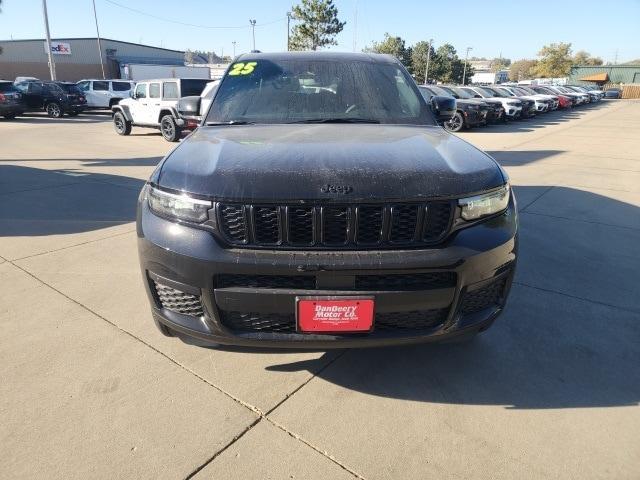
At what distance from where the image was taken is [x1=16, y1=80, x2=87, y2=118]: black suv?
63.7ft

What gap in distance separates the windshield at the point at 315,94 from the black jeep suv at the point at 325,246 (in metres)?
0.94

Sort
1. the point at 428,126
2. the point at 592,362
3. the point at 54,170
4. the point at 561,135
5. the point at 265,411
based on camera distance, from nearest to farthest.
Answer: the point at 265,411 → the point at 592,362 → the point at 428,126 → the point at 54,170 → the point at 561,135

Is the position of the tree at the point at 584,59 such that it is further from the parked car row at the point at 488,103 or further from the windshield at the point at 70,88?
the windshield at the point at 70,88

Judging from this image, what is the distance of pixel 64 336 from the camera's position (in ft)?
9.14

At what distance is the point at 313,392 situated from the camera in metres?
2.32

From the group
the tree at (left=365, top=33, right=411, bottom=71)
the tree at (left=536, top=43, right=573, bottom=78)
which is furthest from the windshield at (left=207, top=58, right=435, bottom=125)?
the tree at (left=536, top=43, right=573, bottom=78)

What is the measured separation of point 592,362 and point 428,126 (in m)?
1.80

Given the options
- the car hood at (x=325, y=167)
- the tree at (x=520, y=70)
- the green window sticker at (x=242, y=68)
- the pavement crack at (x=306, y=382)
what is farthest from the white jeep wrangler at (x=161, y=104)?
the tree at (x=520, y=70)

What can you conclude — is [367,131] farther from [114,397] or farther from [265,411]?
[114,397]

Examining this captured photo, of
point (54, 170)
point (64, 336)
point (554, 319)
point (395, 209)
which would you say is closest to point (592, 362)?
point (554, 319)

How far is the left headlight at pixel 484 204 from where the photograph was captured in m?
1.99

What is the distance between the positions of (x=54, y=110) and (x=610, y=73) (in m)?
88.4

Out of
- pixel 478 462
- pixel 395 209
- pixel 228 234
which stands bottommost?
pixel 478 462

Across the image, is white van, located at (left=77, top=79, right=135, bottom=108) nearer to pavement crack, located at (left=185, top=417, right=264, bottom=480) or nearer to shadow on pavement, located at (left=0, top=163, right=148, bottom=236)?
shadow on pavement, located at (left=0, top=163, right=148, bottom=236)
